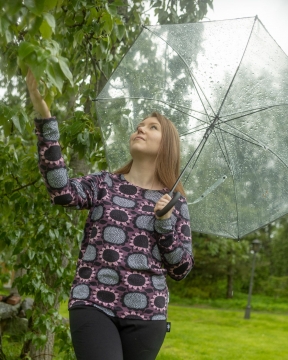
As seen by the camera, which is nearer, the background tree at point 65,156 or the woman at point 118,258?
the woman at point 118,258

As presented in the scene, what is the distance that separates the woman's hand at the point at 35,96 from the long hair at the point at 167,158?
630 mm

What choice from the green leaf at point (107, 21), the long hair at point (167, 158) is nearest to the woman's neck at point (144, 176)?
the long hair at point (167, 158)

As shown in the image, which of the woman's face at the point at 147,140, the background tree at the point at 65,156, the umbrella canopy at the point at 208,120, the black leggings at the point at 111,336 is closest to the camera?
the black leggings at the point at 111,336

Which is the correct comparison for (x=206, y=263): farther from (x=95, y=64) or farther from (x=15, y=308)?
(x=95, y=64)

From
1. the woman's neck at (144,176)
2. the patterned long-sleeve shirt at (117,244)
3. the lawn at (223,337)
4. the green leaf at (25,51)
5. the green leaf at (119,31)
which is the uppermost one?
the green leaf at (119,31)

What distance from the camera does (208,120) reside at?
3.03m

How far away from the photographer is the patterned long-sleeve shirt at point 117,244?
7.07 feet

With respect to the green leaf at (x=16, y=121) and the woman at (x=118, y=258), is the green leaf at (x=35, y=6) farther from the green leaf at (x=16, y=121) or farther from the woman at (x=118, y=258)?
the green leaf at (x=16, y=121)

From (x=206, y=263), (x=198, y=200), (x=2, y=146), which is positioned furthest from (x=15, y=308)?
(x=206, y=263)

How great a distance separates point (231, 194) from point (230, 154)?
0.69ft

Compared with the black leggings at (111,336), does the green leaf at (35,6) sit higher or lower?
higher

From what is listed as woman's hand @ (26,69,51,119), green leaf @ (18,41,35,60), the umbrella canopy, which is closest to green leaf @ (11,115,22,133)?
woman's hand @ (26,69,51,119)

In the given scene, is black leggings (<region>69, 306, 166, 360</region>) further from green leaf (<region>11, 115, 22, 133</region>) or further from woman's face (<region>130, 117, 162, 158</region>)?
green leaf (<region>11, 115, 22, 133</region>)

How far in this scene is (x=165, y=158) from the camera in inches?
101
